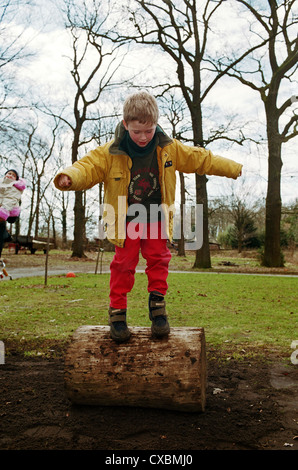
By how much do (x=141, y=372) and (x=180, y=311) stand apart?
4185 millimetres

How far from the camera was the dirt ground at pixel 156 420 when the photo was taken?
2.69 metres

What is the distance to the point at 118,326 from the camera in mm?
3340

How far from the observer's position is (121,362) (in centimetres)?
324

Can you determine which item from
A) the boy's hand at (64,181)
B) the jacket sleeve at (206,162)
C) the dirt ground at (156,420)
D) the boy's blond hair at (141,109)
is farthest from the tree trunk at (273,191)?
the boy's hand at (64,181)

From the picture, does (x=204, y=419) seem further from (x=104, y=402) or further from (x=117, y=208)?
(x=117, y=208)

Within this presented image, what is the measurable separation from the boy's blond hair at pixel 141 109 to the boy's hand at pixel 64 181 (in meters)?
0.66

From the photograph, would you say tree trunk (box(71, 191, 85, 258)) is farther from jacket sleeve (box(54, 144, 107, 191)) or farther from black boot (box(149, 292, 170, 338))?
black boot (box(149, 292, 170, 338))

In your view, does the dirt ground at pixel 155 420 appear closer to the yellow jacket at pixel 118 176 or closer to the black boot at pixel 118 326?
the black boot at pixel 118 326

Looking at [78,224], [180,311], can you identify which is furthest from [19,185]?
[78,224]

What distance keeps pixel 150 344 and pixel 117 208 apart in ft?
3.70

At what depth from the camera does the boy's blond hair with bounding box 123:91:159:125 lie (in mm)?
3100

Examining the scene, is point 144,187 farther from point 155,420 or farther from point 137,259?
point 155,420

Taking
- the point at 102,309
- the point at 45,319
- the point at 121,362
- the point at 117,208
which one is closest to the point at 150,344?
the point at 121,362

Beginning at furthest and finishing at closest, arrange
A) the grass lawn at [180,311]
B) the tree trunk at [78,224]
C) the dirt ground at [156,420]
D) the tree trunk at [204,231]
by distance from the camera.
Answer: the tree trunk at [78,224]
the tree trunk at [204,231]
the grass lawn at [180,311]
the dirt ground at [156,420]
